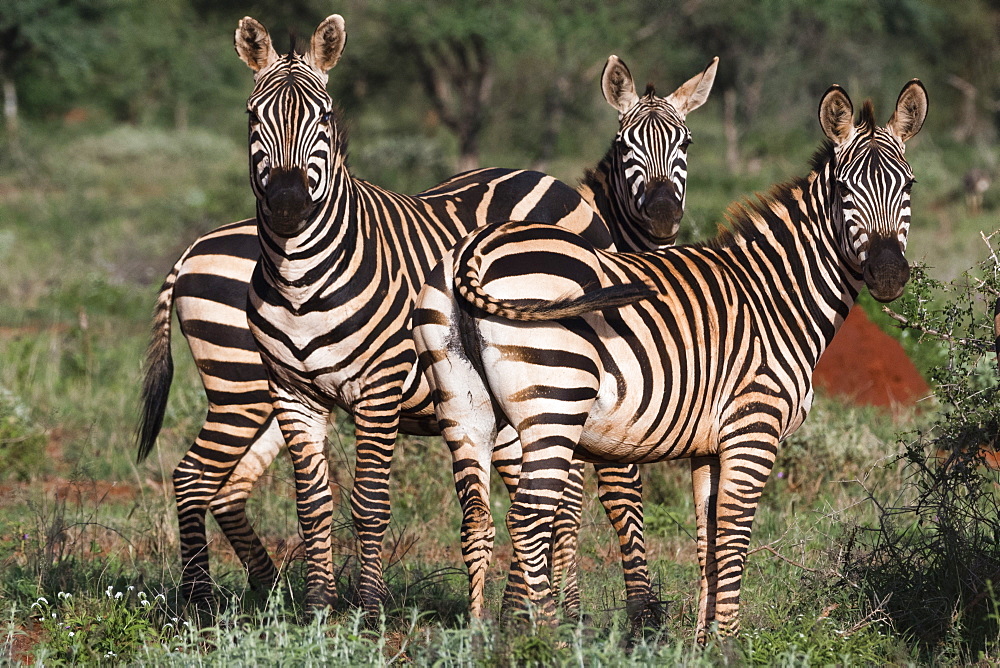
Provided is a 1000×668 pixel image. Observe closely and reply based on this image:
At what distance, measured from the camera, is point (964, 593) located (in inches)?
194

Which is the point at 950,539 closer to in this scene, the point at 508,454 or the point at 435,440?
the point at 508,454

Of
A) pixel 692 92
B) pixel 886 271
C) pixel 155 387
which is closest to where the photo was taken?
pixel 886 271

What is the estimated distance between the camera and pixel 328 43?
17.1ft

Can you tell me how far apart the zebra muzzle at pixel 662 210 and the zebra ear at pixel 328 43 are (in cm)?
188

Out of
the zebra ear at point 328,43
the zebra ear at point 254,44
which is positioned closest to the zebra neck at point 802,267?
the zebra ear at point 328,43

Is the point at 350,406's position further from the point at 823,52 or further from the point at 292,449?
the point at 823,52

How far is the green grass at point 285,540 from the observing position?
4297 mm

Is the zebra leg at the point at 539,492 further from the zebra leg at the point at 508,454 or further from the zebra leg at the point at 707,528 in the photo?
the zebra leg at the point at 707,528

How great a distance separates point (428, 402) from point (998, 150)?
1101 inches

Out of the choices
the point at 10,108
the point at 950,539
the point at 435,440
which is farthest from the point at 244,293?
the point at 10,108

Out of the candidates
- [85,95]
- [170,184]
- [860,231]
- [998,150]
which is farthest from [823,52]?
[860,231]

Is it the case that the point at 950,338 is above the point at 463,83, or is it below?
below

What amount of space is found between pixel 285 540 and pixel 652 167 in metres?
2.98

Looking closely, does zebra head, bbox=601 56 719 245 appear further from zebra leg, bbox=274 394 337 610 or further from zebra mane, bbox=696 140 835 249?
zebra leg, bbox=274 394 337 610
